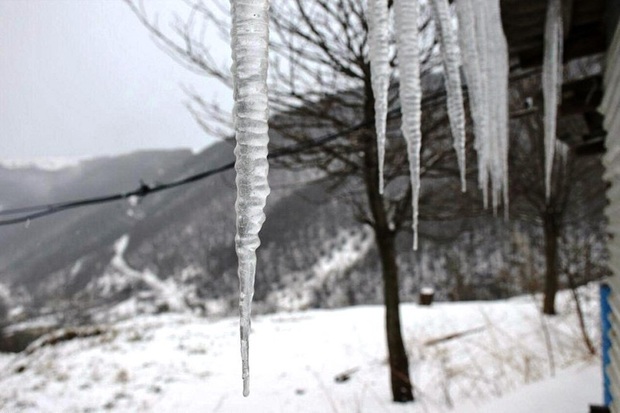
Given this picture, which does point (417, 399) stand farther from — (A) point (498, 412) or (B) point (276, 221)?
(B) point (276, 221)

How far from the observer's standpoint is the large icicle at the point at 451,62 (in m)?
1.21

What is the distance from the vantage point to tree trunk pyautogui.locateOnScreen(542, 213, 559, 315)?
8648 millimetres

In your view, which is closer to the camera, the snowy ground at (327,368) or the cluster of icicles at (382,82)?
the cluster of icicles at (382,82)

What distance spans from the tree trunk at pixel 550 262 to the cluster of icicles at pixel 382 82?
7664 millimetres

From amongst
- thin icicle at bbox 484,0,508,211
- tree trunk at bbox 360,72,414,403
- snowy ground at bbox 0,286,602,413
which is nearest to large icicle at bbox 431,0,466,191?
thin icicle at bbox 484,0,508,211

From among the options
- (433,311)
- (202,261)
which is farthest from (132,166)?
(433,311)

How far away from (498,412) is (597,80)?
8.54ft

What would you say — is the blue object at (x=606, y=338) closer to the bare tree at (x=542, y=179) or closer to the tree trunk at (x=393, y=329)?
the tree trunk at (x=393, y=329)

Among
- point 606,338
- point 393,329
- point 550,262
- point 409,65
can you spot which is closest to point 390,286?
point 393,329

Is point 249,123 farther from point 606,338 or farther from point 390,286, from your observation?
point 390,286

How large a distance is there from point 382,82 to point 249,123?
1.58 ft

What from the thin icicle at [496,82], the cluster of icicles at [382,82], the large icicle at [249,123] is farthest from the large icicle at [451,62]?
the large icicle at [249,123]

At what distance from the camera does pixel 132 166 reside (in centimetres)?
16988

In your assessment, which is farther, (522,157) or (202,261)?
(202,261)
